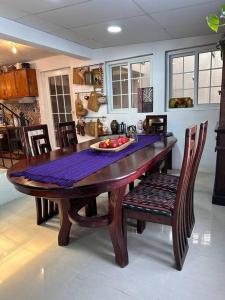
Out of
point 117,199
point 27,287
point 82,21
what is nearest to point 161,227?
point 117,199

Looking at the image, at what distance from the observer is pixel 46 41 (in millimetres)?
3166

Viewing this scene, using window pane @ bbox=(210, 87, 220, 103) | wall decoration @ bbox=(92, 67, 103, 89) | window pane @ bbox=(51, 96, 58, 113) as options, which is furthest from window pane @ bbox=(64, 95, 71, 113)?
window pane @ bbox=(210, 87, 220, 103)

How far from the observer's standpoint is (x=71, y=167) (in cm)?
163

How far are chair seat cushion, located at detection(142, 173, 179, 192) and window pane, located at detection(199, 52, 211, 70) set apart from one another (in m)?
2.45

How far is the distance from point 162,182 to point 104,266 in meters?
0.87

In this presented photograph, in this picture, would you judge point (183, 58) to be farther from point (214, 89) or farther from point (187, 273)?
point (187, 273)

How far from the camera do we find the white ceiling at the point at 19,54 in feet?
12.6

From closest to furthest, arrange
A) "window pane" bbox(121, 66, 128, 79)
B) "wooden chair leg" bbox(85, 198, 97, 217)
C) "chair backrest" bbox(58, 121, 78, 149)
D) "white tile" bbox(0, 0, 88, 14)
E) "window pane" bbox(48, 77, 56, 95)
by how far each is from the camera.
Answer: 1. "white tile" bbox(0, 0, 88, 14)
2. "wooden chair leg" bbox(85, 198, 97, 217)
3. "chair backrest" bbox(58, 121, 78, 149)
4. "window pane" bbox(121, 66, 128, 79)
5. "window pane" bbox(48, 77, 56, 95)

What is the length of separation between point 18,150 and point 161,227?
177 inches

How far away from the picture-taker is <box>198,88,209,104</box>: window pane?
367cm

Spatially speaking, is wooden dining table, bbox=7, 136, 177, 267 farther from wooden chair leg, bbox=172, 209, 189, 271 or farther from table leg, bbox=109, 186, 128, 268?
wooden chair leg, bbox=172, 209, 189, 271

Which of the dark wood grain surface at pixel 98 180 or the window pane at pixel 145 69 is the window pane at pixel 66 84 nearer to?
the window pane at pixel 145 69

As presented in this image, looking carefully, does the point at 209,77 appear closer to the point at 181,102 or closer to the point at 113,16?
the point at 181,102

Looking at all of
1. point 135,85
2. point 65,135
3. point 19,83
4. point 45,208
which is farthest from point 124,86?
point 45,208
